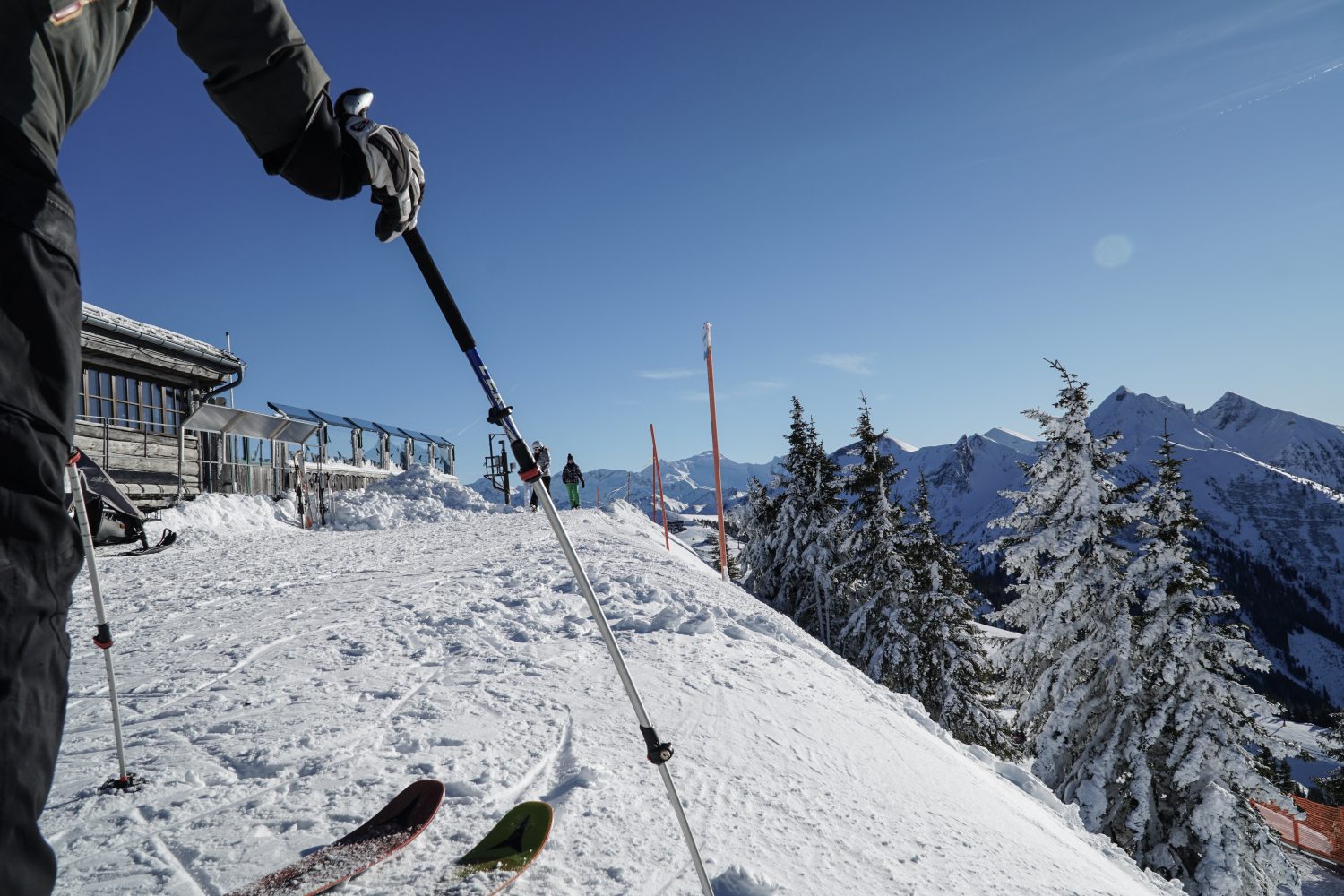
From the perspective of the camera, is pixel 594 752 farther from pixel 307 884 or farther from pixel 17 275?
pixel 17 275

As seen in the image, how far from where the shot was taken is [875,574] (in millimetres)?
23516

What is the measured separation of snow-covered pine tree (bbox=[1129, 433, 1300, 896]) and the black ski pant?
57.3ft

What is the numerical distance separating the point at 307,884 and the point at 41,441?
2.26 metres

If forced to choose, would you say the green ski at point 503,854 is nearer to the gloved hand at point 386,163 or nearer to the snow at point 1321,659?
the gloved hand at point 386,163

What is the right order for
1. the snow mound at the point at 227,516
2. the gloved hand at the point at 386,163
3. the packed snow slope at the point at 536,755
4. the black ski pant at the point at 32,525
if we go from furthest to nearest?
the snow mound at the point at 227,516 → the packed snow slope at the point at 536,755 → the gloved hand at the point at 386,163 → the black ski pant at the point at 32,525

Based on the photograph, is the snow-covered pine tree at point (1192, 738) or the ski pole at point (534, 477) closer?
the ski pole at point (534, 477)

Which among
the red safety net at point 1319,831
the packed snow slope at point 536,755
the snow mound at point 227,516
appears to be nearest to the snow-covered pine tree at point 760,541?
the red safety net at point 1319,831

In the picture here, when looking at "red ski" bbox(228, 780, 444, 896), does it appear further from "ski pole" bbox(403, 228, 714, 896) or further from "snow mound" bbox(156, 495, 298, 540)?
Result: "snow mound" bbox(156, 495, 298, 540)

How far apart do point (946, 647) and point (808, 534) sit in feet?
24.8

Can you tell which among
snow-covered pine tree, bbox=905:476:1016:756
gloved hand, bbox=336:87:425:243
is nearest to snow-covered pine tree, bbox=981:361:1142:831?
snow-covered pine tree, bbox=905:476:1016:756

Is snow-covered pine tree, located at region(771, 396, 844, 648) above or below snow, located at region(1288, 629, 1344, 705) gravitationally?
above

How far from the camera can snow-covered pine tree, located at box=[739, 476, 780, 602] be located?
33.2m

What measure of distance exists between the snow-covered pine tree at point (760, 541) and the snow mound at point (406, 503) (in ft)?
46.8

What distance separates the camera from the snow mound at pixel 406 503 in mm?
21891
